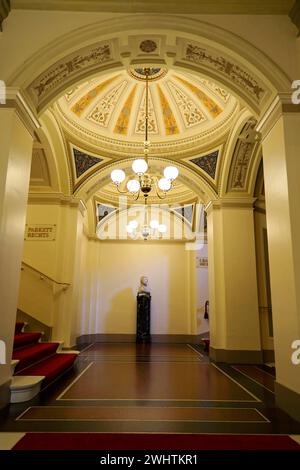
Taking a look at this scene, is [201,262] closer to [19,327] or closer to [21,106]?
[19,327]

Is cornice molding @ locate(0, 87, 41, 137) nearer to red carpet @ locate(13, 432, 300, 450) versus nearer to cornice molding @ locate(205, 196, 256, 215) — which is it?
red carpet @ locate(13, 432, 300, 450)

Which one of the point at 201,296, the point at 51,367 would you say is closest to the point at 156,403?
the point at 51,367

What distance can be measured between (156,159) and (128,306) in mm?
5827

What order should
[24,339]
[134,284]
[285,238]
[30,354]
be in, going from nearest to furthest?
[285,238] < [30,354] < [24,339] < [134,284]

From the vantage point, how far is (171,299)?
1123cm

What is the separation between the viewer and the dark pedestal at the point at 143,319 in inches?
420

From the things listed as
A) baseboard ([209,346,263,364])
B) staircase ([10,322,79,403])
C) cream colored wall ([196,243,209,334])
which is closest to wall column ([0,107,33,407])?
staircase ([10,322,79,403])

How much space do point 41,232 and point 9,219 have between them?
12.9 feet

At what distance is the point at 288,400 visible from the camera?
3.26 metres

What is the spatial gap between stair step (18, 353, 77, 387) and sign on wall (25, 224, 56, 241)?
278 centimetres

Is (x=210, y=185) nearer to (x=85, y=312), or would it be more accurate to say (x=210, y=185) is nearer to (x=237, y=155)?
(x=237, y=155)

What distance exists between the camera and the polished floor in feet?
9.52
